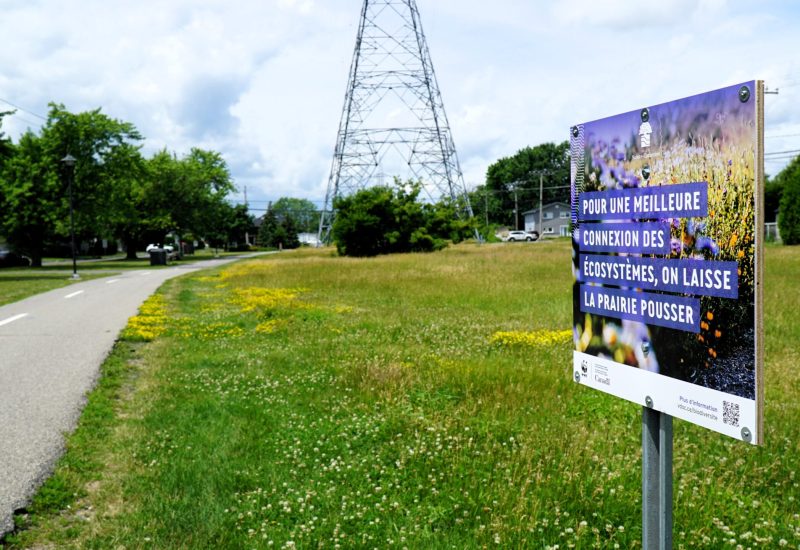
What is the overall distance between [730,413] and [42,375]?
9043 millimetres

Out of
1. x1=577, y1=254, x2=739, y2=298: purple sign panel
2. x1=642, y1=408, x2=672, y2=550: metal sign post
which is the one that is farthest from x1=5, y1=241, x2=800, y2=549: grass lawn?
x1=577, y1=254, x2=739, y2=298: purple sign panel

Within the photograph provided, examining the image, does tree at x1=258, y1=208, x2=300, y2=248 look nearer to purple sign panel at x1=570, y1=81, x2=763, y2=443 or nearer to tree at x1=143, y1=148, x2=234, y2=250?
tree at x1=143, y1=148, x2=234, y2=250

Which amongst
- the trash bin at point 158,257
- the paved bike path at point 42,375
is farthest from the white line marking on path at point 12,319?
the trash bin at point 158,257

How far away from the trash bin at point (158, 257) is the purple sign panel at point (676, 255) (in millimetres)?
50180

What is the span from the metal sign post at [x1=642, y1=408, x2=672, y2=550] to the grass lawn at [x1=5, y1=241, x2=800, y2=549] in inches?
40.4

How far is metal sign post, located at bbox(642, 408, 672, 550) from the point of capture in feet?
9.53

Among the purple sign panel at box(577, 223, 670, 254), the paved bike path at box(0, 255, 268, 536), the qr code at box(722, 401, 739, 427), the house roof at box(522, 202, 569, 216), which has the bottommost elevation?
the paved bike path at box(0, 255, 268, 536)

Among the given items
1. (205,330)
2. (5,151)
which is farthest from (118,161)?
(205,330)

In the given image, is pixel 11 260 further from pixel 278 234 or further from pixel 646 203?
pixel 278 234

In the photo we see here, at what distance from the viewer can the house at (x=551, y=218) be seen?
4589 inches

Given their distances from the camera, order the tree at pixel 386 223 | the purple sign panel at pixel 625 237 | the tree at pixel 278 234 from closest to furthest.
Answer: the purple sign panel at pixel 625 237
the tree at pixel 386 223
the tree at pixel 278 234

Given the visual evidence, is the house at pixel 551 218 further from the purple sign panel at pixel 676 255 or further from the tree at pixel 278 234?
the purple sign panel at pixel 676 255

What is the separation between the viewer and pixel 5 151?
29438 millimetres

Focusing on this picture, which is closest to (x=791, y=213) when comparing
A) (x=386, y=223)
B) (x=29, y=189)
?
(x=386, y=223)
